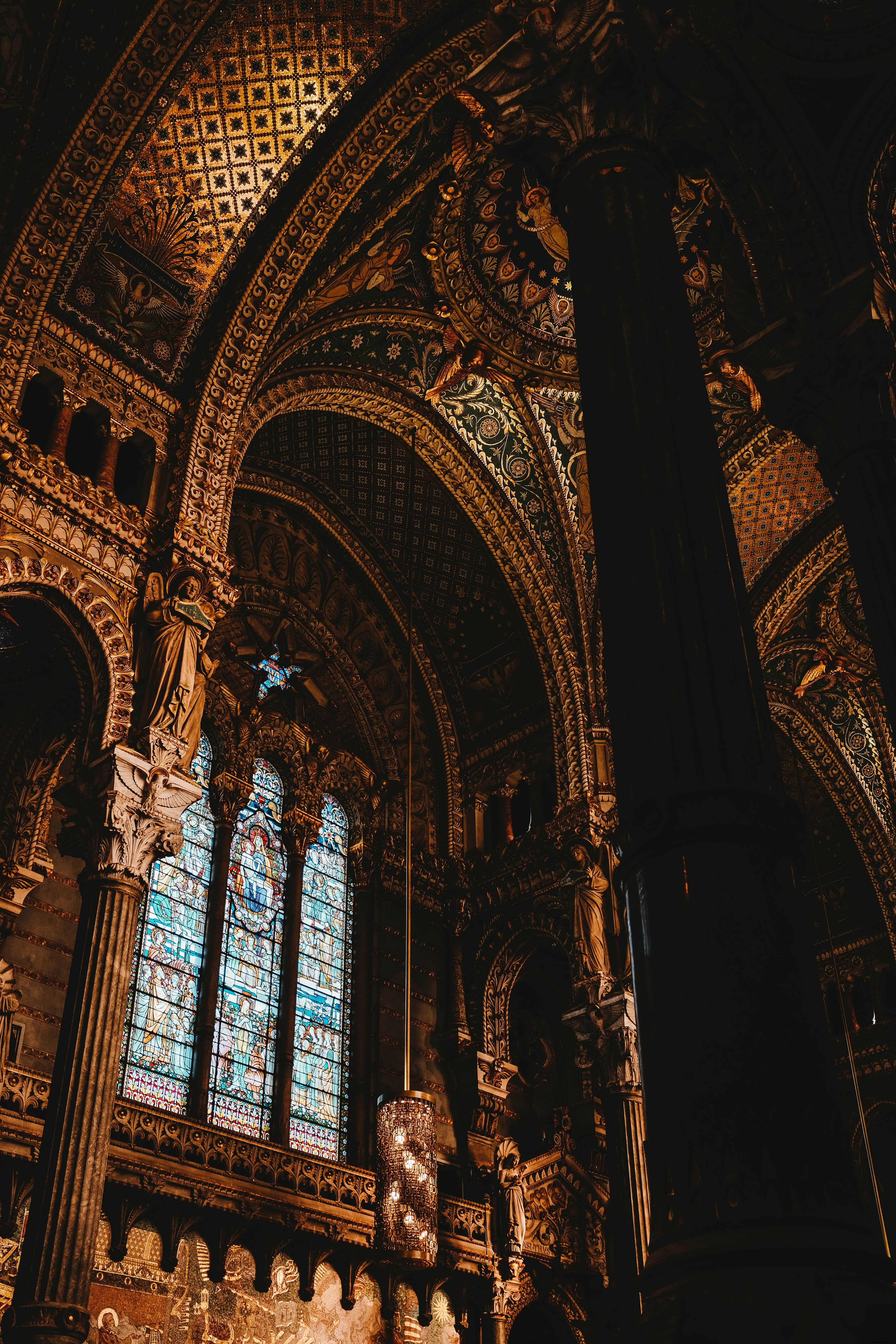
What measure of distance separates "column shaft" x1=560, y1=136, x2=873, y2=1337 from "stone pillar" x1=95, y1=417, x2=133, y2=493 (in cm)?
509

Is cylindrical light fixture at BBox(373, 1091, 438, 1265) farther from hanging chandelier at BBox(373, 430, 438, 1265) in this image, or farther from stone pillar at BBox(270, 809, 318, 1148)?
stone pillar at BBox(270, 809, 318, 1148)

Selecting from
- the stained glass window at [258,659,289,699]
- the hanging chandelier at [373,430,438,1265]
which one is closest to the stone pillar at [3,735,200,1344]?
the hanging chandelier at [373,430,438,1265]

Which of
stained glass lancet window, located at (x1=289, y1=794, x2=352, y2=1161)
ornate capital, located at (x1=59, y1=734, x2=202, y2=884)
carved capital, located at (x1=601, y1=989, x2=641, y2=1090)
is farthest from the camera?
stained glass lancet window, located at (x1=289, y1=794, x2=352, y2=1161)

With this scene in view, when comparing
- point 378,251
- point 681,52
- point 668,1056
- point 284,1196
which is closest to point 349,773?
point 284,1196

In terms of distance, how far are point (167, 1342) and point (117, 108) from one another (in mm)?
9438

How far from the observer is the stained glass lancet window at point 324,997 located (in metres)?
11.4

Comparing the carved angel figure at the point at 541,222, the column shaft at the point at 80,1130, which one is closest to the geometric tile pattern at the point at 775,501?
the carved angel figure at the point at 541,222

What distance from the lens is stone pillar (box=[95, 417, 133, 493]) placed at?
904 centimetres

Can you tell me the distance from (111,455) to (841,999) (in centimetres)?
1204

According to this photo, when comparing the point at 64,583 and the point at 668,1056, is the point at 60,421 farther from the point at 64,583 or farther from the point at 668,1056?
the point at 668,1056

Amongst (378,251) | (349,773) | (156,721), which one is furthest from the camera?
(349,773)

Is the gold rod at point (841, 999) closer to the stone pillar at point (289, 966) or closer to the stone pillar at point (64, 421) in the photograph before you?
the stone pillar at point (289, 966)

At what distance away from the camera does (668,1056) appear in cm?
317

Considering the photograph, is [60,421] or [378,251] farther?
[378,251]
